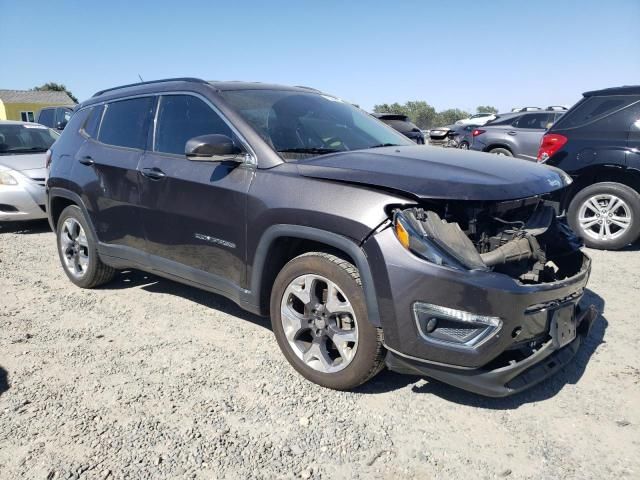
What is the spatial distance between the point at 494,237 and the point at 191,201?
6.47 feet

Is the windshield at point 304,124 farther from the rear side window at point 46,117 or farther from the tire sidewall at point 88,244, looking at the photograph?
the rear side window at point 46,117

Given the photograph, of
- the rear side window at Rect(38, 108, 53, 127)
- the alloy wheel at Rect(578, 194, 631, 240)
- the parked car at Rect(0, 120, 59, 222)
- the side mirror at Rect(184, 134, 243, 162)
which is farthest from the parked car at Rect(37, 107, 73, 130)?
the alloy wheel at Rect(578, 194, 631, 240)

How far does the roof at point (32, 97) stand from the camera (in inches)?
1738

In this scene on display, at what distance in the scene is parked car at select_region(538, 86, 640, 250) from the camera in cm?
560

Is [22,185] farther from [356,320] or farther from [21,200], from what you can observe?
[356,320]

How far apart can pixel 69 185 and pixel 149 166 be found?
1324 millimetres

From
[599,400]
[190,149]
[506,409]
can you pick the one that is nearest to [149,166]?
[190,149]

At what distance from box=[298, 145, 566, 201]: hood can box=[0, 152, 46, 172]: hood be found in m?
6.22

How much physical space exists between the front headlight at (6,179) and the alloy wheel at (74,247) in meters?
3.11

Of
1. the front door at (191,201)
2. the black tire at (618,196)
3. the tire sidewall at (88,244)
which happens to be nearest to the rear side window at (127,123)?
the front door at (191,201)

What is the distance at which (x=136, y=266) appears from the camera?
4.09m

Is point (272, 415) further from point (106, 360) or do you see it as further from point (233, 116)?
point (233, 116)

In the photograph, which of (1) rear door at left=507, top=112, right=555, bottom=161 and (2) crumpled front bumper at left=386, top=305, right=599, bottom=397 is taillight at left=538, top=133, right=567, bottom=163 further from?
(1) rear door at left=507, top=112, right=555, bottom=161

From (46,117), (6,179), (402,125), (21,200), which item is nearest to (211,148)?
(21,200)
